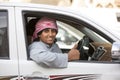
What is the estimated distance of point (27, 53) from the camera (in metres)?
3.74

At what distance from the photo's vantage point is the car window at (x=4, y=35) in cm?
372

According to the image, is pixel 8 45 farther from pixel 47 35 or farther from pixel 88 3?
pixel 88 3

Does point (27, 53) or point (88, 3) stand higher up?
point (88, 3)

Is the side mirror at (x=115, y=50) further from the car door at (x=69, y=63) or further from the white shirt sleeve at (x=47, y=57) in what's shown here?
the white shirt sleeve at (x=47, y=57)

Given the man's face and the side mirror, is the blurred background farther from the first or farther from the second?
the side mirror

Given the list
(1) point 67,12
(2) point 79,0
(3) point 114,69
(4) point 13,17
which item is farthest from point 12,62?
(2) point 79,0

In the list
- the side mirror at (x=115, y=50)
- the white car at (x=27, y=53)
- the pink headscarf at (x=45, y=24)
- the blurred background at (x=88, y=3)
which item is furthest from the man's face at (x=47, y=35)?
the blurred background at (x=88, y=3)

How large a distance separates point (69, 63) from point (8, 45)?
1.91ft

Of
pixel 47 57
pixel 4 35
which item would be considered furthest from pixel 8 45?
pixel 47 57

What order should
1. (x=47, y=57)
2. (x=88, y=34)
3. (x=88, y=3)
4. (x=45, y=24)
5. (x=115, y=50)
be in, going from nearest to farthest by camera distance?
(x=115, y=50) → (x=47, y=57) → (x=45, y=24) → (x=88, y=34) → (x=88, y=3)

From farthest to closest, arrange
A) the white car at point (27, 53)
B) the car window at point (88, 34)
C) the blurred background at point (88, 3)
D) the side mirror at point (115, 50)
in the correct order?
the blurred background at point (88, 3) → the car window at point (88, 34) → the white car at point (27, 53) → the side mirror at point (115, 50)

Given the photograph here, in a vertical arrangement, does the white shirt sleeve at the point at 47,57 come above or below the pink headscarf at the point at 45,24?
below

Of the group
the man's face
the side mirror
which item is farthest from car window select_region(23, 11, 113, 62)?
the side mirror

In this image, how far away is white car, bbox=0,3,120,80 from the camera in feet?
12.0
